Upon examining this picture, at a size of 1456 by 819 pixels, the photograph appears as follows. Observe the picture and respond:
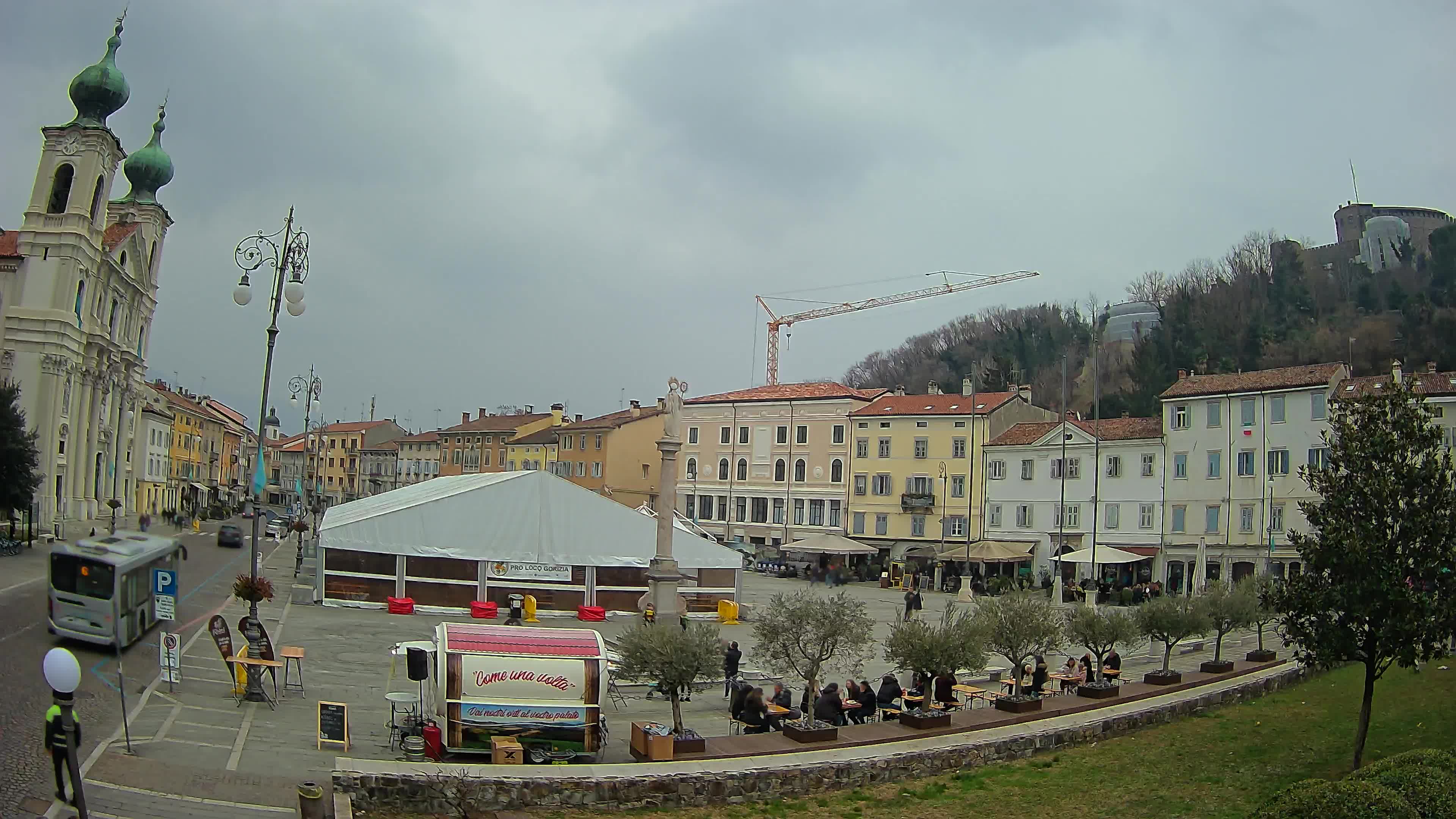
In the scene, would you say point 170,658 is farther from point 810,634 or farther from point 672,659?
point 810,634

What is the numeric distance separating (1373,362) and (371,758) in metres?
81.8

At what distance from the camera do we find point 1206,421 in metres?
52.2

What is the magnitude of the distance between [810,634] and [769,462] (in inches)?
2096

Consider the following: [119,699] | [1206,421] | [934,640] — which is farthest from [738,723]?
[1206,421]

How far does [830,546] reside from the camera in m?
57.5

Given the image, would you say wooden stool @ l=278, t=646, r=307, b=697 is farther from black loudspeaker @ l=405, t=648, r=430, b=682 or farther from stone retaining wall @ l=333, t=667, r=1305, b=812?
stone retaining wall @ l=333, t=667, r=1305, b=812

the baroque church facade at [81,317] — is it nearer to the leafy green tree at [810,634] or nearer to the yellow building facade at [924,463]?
the leafy green tree at [810,634]

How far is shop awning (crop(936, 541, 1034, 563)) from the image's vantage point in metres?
53.5

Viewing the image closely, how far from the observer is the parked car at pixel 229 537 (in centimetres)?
3189

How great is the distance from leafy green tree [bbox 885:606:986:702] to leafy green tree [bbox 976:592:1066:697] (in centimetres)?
98

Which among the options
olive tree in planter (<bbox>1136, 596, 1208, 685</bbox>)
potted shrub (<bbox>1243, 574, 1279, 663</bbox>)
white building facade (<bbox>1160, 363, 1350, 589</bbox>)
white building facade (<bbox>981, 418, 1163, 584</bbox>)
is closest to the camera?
olive tree in planter (<bbox>1136, 596, 1208, 685</bbox>)

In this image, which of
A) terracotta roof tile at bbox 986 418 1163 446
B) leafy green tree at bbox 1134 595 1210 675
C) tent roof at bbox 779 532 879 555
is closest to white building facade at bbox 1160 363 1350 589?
terracotta roof tile at bbox 986 418 1163 446

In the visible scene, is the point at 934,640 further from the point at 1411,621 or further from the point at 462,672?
the point at 462,672

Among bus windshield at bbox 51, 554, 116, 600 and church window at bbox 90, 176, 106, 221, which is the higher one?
church window at bbox 90, 176, 106, 221
